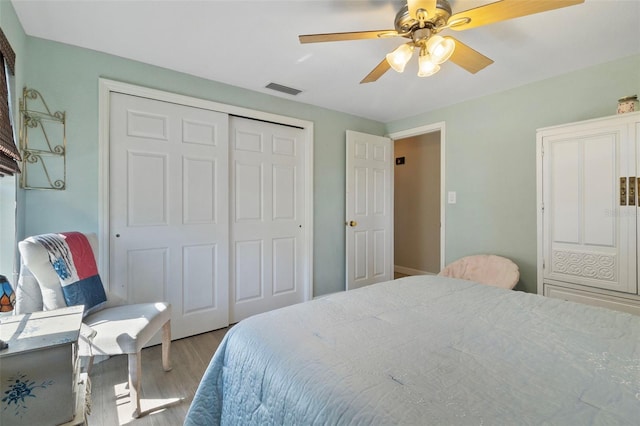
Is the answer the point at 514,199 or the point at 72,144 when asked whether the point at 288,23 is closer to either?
the point at 72,144

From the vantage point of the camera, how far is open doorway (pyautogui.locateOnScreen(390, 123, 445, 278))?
4.60 metres

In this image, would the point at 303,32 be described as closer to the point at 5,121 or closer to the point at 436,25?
the point at 436,25

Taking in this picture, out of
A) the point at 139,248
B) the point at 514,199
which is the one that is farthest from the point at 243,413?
the point at 514,199

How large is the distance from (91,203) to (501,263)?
3.43 meters

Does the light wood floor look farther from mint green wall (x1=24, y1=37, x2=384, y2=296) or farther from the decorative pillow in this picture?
mint green wall (x1=24, y1=37, x2=384, y2=296)

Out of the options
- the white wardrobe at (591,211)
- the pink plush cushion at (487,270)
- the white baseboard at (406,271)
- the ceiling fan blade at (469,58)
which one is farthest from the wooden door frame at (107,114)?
the white baseboard at (406,271)

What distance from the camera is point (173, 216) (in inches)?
98.7

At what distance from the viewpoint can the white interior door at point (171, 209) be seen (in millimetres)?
Result: 2293

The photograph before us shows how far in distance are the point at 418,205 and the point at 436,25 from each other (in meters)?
3.57

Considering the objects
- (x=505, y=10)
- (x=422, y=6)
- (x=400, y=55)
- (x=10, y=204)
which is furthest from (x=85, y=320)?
(x=505, y=10)

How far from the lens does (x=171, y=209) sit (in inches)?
98.2

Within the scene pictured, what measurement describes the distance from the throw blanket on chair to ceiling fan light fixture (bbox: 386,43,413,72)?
7.08 feet

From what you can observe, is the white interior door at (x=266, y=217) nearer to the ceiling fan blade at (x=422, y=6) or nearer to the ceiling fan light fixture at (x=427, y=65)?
the ceiling fan light fixture at (x=427, y=65)

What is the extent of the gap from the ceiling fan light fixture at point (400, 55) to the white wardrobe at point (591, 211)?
148cm
